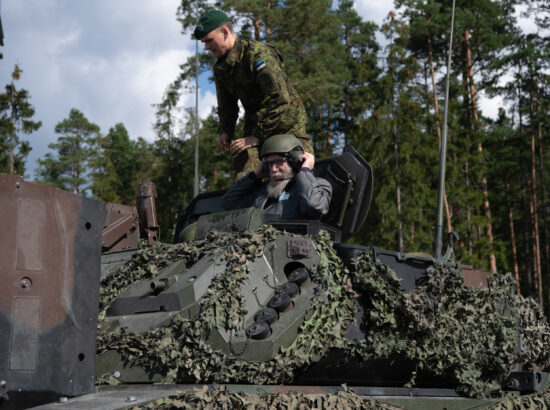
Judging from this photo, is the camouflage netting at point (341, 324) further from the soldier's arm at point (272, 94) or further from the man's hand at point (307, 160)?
the soldier's arm at point (272, 94)

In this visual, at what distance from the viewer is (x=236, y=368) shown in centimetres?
380

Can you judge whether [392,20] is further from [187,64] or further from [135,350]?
[135,350]

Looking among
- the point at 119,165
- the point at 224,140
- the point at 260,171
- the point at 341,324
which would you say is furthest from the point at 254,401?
the point at 119,165

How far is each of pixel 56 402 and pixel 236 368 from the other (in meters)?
1.08

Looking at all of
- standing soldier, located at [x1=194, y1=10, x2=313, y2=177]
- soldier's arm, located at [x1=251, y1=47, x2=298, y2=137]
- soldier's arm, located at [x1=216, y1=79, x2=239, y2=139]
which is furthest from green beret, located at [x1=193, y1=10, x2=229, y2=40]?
soldier's arm, located at [x1=216, y1=79, x2=239, y2=139]

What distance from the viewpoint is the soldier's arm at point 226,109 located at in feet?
21.7

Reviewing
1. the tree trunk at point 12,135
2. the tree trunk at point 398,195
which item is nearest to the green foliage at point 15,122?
the tree trunk at point 12,135

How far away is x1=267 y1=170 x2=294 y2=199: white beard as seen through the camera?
538 centimetres

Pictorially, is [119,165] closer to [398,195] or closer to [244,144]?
[398,195]

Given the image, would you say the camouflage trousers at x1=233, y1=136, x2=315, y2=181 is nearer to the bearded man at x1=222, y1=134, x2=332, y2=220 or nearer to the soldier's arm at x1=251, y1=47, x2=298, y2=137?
the soldier's arm at x1=251, y1=47, x2=298, y2=137

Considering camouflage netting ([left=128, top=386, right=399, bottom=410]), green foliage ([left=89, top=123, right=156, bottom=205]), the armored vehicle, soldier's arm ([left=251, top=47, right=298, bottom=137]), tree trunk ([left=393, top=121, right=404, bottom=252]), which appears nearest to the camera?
the armored vehicle

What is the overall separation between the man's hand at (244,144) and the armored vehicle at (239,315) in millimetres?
877

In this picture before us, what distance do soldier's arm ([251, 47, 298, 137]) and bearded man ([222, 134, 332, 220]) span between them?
55cm

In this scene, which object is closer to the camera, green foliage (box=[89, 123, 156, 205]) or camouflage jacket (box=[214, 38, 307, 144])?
camouflage jacket (box=[214, 38, 307, 144])
